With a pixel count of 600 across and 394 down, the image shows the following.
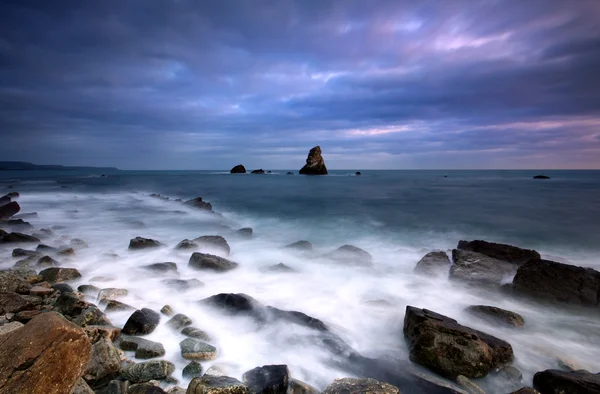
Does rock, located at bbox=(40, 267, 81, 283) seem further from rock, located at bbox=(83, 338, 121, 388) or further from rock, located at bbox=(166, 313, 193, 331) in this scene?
rock, located at bbox=(83, 338, 121, 388)

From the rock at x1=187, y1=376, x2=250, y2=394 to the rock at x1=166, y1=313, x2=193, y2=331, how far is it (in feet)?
6.55

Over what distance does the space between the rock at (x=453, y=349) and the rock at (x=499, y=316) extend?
4.30ft

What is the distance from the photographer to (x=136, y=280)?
734cm

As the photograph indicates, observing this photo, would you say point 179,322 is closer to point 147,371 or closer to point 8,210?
point 147,371

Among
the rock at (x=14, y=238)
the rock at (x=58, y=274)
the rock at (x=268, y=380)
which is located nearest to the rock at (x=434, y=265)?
the rock at (x=268, y=380)

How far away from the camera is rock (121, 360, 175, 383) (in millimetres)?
3587

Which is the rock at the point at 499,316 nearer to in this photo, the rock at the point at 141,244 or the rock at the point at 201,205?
the rock at the point at 141,244

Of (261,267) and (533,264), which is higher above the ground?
(533,264)

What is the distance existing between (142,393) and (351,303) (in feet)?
14.0

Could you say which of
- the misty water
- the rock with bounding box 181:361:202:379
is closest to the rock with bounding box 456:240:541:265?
the misty water

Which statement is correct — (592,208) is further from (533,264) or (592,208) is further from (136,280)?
(136,280)

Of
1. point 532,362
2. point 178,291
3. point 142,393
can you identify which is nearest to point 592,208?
point 532,362

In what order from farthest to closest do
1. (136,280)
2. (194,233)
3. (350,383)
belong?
(194,233) < (136,280) < (350,383)

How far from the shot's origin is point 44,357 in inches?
105
